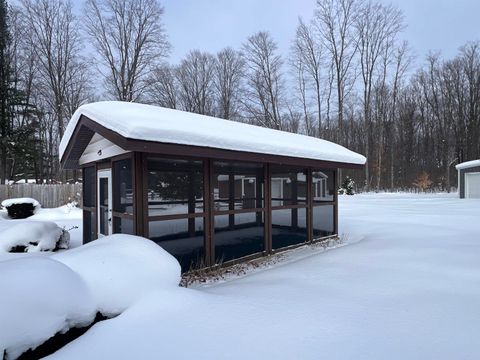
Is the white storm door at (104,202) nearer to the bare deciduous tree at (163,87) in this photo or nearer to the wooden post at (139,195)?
the wooden post at (139,195)

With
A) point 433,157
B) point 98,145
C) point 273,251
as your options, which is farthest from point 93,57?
point 433,157

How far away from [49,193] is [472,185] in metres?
25.4

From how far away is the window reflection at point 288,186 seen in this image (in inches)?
297

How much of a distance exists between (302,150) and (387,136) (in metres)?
31.2

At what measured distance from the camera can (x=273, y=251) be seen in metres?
7.43

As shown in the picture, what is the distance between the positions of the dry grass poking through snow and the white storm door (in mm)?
2001

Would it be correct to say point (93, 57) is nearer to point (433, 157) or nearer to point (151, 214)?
point (151, 214)

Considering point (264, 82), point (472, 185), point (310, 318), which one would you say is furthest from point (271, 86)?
point (310, 318)

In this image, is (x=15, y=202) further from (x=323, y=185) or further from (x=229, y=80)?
(x=229, y=80)

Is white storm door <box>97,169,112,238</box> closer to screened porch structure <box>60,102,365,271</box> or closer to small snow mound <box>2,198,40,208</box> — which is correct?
screened porch structure <box>60,102,365,271</box>

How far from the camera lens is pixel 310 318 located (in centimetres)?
350

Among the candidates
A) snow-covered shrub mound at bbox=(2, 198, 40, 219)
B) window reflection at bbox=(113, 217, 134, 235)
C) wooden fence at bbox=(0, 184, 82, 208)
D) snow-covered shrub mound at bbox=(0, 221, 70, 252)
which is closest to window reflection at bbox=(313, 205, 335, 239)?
window reflection at bbox=(113, 217, 134, 235)

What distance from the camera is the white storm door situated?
6.48 m

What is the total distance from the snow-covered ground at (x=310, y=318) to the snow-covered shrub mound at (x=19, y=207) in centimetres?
1331
